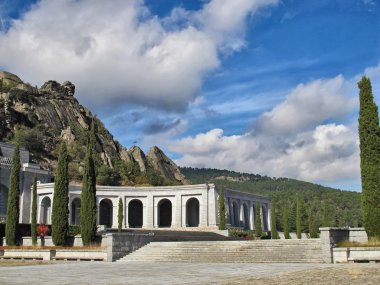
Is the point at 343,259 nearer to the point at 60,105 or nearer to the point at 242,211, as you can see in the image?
the point at 242,211

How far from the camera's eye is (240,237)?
55.0 m

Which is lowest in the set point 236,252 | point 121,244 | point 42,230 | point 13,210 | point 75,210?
point 236,252

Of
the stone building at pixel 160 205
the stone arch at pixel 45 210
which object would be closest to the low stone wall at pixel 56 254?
the stone building at pixel 160 205

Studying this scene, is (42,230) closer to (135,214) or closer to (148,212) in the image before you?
(148,212)

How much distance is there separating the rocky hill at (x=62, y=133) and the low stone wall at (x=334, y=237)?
6853 cm

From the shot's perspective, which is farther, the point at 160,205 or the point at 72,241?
the point at 160,205

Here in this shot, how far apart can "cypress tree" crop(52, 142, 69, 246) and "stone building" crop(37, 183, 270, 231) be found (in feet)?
104

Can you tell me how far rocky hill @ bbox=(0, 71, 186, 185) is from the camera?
94.1 meters

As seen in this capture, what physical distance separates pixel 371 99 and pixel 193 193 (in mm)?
44742

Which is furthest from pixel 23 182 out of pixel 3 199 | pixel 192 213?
pixel 192 213

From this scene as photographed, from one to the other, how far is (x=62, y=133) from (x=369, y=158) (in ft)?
308

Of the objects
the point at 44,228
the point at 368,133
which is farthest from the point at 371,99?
the point at 44,228

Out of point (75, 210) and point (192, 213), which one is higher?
point (75, 210)

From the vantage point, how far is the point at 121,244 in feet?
91.7
